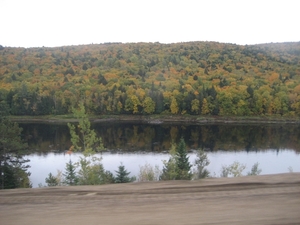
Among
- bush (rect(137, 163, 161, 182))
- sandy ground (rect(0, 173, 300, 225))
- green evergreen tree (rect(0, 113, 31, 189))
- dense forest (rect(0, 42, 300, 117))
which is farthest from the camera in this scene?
dense forest (rect(0, 42, 300, 117))

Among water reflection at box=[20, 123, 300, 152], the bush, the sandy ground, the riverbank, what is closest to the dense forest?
the riverbank

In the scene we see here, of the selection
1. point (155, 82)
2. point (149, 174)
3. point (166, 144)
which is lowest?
point (166, 144)

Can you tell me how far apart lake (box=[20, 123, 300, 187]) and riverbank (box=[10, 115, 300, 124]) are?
1044 mm

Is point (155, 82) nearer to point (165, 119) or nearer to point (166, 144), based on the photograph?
point (165, 119)

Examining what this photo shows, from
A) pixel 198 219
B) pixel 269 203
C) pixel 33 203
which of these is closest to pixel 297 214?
pixel 269 203

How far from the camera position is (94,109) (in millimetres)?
25016

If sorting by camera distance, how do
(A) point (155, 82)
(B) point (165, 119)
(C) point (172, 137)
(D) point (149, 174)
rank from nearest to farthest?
1. (D) point (149, 174)
2. (C) point (172, 137)
3. (B) point (165, 119)
4. (A) point (155, 82)

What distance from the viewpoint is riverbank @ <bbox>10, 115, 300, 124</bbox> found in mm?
21644

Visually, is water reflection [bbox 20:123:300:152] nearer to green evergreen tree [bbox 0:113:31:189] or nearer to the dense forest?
the dense forest

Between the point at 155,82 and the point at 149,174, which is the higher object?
the point at 155,82

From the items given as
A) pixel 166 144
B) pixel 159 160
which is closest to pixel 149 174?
pixel 159 160

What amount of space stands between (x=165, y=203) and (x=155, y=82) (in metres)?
31.3

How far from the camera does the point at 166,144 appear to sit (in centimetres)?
1770

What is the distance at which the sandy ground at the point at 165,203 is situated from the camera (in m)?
0.71
